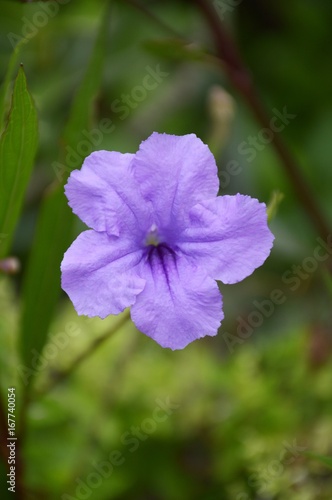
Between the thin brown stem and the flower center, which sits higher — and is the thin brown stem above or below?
above

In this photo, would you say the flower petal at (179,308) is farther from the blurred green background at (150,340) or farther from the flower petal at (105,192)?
the blurred green background at (150,340)

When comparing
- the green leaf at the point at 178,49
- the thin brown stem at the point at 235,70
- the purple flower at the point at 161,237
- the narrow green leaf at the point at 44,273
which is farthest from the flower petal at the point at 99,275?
the thin brown stem at the point at 235,70

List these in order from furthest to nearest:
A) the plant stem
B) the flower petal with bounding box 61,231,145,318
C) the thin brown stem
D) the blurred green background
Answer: the thin brown stem → the blurred green background → the plant stem → the flower petal with bounding box 61,231,145,318

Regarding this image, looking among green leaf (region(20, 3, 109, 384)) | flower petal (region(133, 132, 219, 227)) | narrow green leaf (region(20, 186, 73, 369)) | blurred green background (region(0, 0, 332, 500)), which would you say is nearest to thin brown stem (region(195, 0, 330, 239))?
blurred green background (region(0, 0, 332, 500))

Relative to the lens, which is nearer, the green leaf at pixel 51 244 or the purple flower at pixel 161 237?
the purple flower at pixel 161 237

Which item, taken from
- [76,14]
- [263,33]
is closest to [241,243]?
[76,14]

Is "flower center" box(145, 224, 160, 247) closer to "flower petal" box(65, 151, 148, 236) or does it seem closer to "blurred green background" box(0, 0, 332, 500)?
"flower petal" box(65, 151, 148, 236)

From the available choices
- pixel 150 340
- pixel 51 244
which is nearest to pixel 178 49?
pixel 51 244
